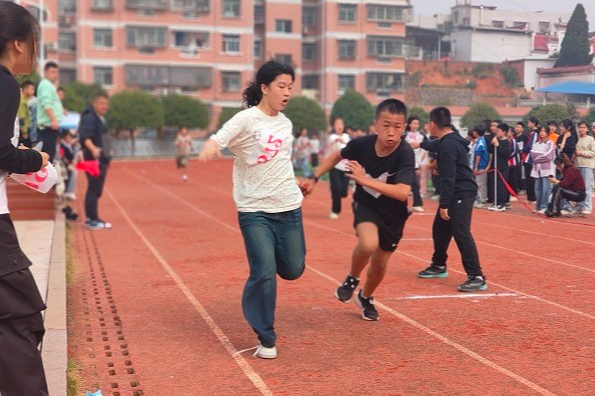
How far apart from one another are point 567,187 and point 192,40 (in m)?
51.5

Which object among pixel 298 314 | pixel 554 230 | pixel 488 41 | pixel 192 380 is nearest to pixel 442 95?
pixel 488 41

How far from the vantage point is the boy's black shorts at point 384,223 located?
641cm

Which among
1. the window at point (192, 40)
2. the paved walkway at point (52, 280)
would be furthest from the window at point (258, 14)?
the paved walkway at point (52, 280)

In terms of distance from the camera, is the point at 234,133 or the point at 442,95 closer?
the point at 234,133

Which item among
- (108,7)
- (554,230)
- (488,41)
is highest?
(108,7)

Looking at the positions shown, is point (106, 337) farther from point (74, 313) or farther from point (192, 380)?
point (192, 380)

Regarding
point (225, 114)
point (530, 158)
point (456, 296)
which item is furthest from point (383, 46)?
point (456, 296)

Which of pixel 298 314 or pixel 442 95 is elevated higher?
pixel 442 95

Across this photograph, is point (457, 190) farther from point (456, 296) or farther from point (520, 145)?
point (520, 145)

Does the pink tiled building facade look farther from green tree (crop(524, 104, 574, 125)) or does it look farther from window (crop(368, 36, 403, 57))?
green tree (crop(524, 104, 574, 125))

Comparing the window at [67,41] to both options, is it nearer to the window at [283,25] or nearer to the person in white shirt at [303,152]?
the window at [283,25]

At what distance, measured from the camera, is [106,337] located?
6332 millimetres

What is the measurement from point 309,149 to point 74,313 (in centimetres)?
2287

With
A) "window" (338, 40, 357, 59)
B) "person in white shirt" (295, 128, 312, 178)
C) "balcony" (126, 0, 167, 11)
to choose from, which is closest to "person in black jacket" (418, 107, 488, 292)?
"person in white shirt" (295, 128, 312, 178)
